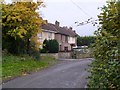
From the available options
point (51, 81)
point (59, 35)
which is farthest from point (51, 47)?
point (51, 81)

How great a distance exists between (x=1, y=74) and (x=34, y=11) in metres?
14.7

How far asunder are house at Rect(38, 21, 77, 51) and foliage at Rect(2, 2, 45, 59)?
1842cm

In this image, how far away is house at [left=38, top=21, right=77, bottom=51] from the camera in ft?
187

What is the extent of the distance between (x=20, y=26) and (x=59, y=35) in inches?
1353

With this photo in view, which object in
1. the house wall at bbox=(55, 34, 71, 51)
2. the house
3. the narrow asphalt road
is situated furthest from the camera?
the house wall at bbox=(55, 34, 71, 51)

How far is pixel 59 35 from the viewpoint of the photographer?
66.1 meters

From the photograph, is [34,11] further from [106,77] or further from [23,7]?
[106,77]

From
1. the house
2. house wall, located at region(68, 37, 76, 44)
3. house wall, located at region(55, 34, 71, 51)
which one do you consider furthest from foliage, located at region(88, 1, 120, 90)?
house wall, located at region(68, 37, 76, 44)

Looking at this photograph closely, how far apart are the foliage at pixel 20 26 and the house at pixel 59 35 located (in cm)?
1842

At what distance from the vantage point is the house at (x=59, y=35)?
57031 mm

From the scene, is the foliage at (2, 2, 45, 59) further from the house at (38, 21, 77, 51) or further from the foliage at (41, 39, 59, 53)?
the house at (38, 21, 77, 51)

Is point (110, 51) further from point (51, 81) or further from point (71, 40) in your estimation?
point (71, 40)

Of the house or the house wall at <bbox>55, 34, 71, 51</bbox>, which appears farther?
the house wall at <bbox>55, 34, 71, 51</bbox>

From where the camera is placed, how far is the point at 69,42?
75.2 meters
